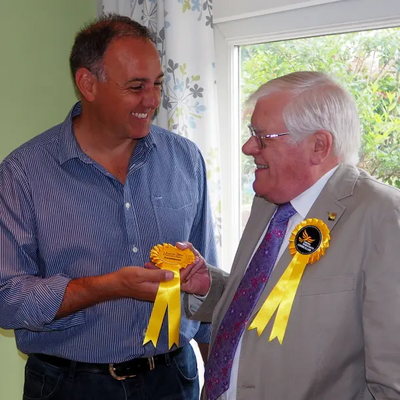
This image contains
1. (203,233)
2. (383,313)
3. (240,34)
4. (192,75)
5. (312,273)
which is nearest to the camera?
(383,313)

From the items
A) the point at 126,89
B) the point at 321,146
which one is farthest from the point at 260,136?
the point at 126,89

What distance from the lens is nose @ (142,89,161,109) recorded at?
190 cm

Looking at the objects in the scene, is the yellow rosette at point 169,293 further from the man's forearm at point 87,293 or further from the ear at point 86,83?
the ear at point 86,83

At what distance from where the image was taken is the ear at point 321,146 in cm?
154

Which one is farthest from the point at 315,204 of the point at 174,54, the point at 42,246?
the point at 174,54

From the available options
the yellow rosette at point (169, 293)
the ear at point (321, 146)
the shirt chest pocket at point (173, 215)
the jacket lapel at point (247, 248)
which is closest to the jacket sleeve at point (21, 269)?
the yellow rosette at point (169, 293)

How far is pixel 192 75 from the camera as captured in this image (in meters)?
2.44

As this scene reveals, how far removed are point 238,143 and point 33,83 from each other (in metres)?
0.99

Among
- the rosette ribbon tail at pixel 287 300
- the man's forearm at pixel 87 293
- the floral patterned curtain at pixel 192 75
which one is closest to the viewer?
the rosette ribbon tail at pixel 287 300

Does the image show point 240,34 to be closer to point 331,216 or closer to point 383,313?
point 331,216

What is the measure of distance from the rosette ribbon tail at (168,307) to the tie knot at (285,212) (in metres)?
0.35

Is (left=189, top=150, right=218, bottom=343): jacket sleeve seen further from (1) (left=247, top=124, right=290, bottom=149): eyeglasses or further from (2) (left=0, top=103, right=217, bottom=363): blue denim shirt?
(1) (left=247, top=124, right=290, bottom=149): eyeglasses

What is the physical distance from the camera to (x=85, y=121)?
6.48 feet

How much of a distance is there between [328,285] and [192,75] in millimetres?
1302
